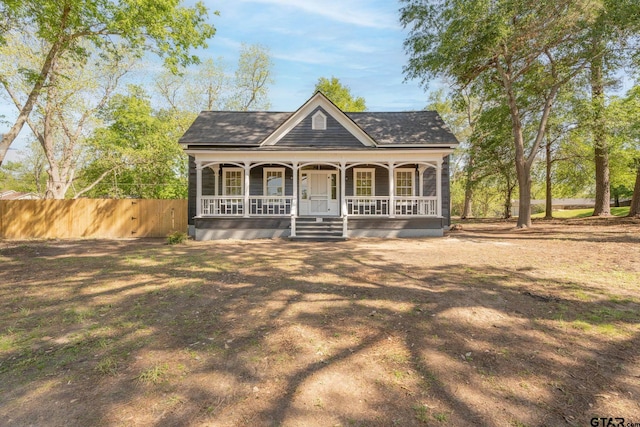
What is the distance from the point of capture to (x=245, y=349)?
12.0 feet

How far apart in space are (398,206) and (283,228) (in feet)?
19.2

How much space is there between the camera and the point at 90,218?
1583 cm

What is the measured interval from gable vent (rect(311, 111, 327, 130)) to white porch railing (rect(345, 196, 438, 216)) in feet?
13.1

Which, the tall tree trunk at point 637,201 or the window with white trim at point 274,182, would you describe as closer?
the window with white trim at point 274,182

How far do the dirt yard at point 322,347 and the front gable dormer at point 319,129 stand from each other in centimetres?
951

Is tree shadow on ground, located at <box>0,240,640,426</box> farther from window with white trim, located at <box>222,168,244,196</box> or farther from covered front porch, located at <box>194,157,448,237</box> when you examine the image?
window with white trim, located at <box>222,168,244,196</box>

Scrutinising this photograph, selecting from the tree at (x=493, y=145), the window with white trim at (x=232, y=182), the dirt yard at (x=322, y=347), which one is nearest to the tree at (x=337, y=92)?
the tree at (x=493, y=145)

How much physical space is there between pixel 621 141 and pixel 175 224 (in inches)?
992

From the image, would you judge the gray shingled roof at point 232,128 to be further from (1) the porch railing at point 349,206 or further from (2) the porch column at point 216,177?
(1) the porch railing at point 349,206

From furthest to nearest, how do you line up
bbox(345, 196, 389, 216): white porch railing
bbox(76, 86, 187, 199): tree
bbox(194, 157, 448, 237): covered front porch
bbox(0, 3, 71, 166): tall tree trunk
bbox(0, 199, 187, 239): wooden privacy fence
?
bbox(76, 86, 187, 199): tree → bbox(194, 157, 448, 237): covered front porch → bbox(0, 199, 187, 239): wooden privacy fence → bbox(345, 196, 389, 216): white porch railing → bbox(0, 3, 71, 166): tall tree trunk

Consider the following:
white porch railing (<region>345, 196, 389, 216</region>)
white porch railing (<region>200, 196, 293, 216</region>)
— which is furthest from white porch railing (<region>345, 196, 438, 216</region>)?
white porch railing (<region>200, 196, 293, 216</region>)

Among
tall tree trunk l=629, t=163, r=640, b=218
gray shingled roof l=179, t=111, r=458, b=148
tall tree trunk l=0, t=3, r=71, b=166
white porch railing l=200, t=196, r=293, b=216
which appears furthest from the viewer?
tall tree trunk l=629, t=163, r=640, b=218

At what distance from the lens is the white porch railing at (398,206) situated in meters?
14.5

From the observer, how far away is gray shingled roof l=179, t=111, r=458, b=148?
15492 mm
